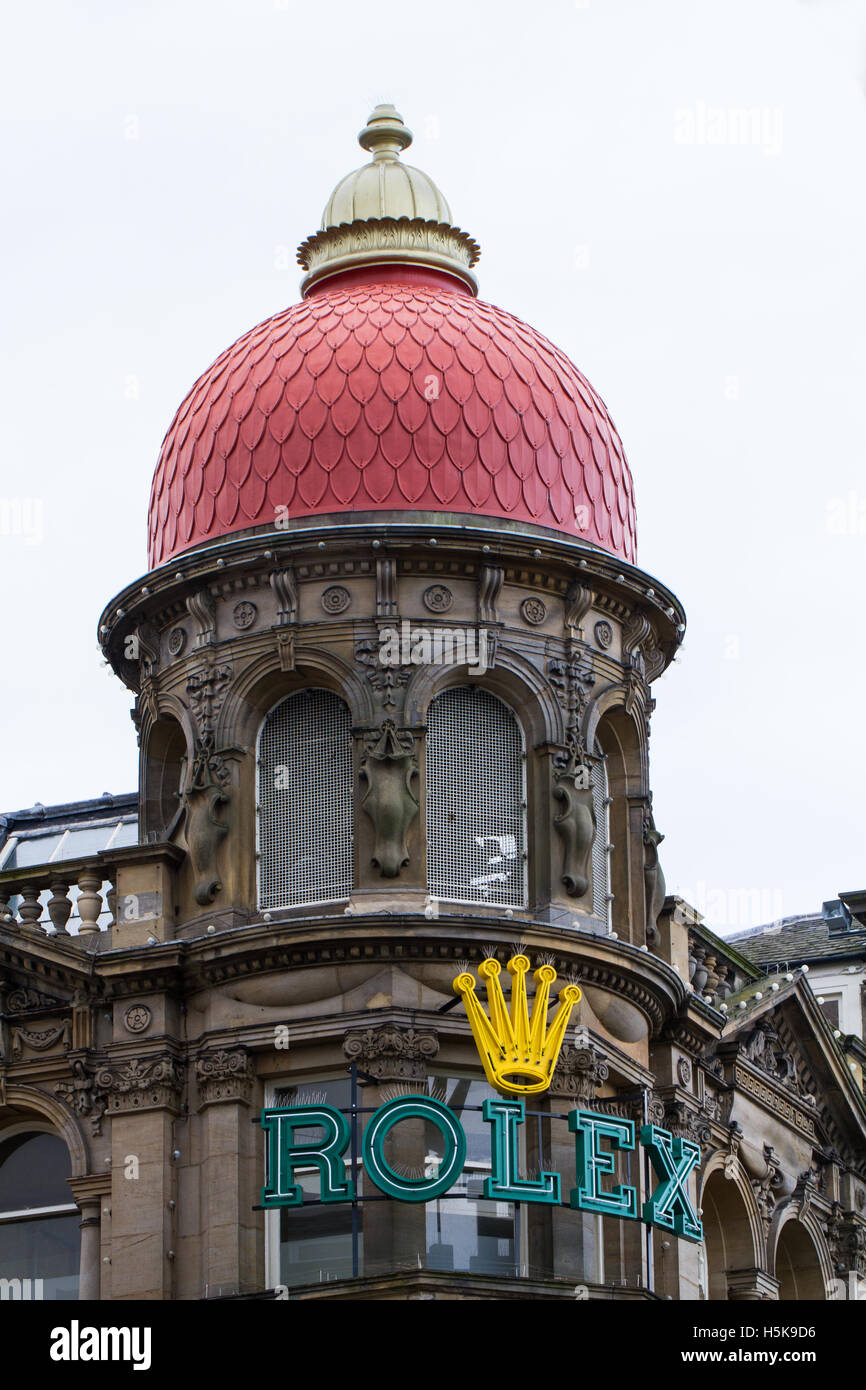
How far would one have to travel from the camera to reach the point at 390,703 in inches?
1818

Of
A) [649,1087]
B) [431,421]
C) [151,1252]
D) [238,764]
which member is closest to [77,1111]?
[151,1252]

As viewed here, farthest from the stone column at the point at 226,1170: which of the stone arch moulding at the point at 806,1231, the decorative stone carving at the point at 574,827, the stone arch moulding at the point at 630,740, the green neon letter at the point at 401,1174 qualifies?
the stone arch moulding at the point at 806,1231

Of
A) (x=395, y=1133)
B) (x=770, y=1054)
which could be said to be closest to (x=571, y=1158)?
(x=395, y=1133)

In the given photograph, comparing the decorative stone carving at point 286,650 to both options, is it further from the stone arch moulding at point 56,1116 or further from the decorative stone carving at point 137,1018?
the stone arch moulding at point 56,1116

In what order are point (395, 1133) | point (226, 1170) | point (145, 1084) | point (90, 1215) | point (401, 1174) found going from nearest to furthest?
1. point (401, 1174)
2. point (395, 1133)
3. point (226, 1170)
4. point (145, 1084)
5. point (90, 1215)

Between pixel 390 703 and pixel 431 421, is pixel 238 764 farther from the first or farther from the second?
pixel 431 421

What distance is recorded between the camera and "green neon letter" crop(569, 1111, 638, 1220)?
144 feet

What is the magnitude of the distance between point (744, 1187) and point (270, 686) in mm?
12089

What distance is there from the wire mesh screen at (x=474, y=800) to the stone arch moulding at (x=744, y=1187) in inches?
289

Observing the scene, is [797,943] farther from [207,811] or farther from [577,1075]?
[207,811]

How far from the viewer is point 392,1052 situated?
145ft

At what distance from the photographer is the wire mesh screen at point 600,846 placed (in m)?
47.6

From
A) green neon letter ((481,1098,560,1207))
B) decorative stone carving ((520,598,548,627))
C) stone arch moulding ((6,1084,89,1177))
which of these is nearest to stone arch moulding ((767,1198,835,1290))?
green neon letter ((481,1098,560,1207))
